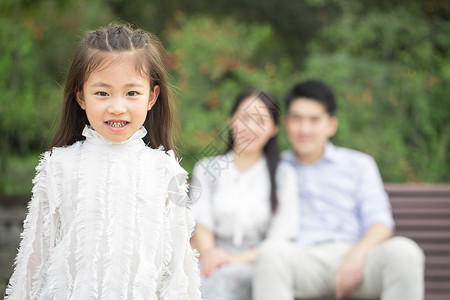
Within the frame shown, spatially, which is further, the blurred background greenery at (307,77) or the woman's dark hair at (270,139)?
the blurred background greenery at (307,77)

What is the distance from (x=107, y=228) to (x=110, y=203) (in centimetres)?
6

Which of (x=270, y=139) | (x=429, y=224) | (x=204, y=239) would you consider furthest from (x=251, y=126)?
(x=429, y=224)

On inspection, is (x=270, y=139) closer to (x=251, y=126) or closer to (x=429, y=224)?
(x=251, y=126)

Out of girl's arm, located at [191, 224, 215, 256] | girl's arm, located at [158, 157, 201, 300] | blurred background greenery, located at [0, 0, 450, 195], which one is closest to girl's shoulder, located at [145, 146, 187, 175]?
girl's arm, located at [158, 157, 201, 300]

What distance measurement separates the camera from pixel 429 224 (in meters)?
3.34

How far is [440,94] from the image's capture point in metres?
5.27

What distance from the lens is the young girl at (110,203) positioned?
4.86ft

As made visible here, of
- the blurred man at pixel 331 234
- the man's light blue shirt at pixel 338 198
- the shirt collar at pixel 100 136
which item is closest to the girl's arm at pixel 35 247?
the shirt collar at pixel 100 136

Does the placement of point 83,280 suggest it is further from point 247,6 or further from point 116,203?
point 247,6

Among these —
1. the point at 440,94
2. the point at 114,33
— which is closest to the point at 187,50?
the point at 440,94

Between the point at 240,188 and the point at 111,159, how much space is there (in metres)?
1.49

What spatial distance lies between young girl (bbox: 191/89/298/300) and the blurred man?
0.16m

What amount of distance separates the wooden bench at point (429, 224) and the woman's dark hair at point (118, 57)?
2015 mm

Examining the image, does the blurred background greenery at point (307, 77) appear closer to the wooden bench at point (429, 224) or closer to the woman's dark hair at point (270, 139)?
the wooden bench at point (429, 224)
